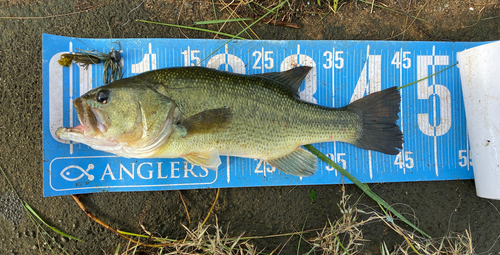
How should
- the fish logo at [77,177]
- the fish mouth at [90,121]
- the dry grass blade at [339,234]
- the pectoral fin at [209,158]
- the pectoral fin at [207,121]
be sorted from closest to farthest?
1. the fish mouth at [90,121]
2. the pectoral fin at [207,121]
3. the pectoral fin at [209,158]
4. the dry grass blade at [339,234]
5. the fish logo at [77,177]

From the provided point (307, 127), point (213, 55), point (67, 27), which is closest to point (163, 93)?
point (213, 55)

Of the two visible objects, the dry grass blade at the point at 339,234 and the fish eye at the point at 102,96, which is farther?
the dry grass blade at the point at 339,234

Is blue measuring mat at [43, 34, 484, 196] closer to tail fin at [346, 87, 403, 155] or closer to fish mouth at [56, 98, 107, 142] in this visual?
tail fin at [346, 87, 403, 155]

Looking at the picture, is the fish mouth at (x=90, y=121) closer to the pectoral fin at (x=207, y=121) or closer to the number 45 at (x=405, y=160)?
the pectoral fin at (x=207, y=121)

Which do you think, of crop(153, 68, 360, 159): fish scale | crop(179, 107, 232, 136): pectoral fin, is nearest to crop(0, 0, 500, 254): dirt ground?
crop(153, 68, 360, 159): fish scale

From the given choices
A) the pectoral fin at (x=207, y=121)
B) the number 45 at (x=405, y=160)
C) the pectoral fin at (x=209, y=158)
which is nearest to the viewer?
the pectoral fin at (x=207, y=121)

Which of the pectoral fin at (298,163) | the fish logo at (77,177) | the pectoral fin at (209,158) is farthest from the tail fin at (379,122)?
the fish logo at (77,177)

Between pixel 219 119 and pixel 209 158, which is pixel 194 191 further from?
pixel 219 119
